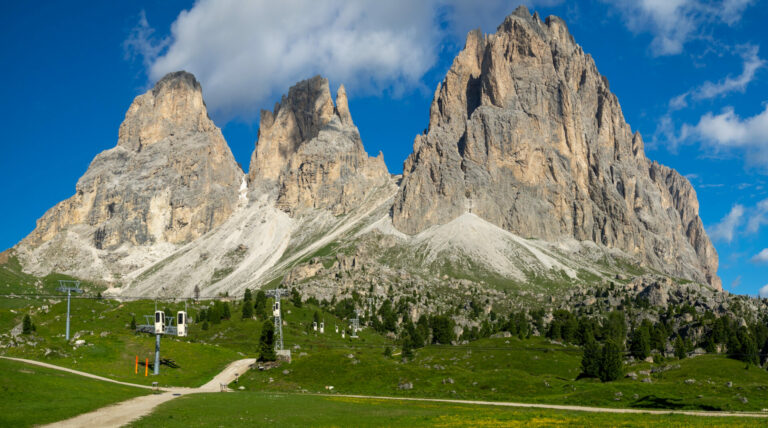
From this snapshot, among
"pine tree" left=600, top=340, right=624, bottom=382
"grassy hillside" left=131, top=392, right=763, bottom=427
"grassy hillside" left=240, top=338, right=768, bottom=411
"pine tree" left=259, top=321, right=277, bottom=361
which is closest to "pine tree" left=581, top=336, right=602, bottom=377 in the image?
"pine tree" left=600, top=340, right=624, bottom=382

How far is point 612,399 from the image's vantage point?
62844mm

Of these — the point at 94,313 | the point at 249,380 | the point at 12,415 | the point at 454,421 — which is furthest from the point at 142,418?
the point at 94,313

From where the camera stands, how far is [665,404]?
58344 millimetres

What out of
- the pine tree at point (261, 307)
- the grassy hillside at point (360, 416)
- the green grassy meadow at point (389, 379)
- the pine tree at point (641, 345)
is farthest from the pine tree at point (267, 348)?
the pine tree at point (641, 345)

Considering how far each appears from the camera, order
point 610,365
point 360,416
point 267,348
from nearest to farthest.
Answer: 1. point 360,416
2. point 267,348
3. point 610,365

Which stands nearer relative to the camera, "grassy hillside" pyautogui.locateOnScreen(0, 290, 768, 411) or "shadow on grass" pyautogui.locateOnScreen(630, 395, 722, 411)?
"shadow on grass" pyautogui.locateOnScreen(630, 395, 722, 411)

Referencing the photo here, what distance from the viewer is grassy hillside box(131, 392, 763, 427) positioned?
139 ft

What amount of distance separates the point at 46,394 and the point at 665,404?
181 feet

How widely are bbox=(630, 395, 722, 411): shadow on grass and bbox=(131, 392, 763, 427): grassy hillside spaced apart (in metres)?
9.24

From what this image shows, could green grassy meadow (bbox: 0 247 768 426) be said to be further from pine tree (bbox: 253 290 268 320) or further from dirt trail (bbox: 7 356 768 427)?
pine tree (bbox: 253 290 268 320)

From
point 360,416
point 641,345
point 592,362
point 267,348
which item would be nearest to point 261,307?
point 267,348

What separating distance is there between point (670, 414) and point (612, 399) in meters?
12.5

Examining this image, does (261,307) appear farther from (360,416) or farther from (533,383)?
(360,416)

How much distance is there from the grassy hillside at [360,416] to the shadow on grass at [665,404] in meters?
9.24
